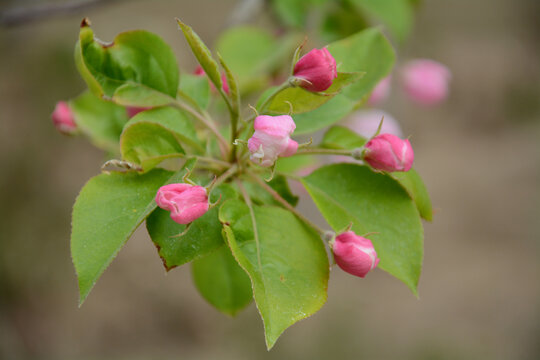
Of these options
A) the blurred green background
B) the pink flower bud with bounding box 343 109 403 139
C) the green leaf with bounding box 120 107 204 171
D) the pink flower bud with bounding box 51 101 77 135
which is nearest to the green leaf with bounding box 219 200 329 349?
the green leaf with bounding box 120 107 204 171

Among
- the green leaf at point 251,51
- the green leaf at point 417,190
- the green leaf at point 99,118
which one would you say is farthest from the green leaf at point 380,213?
the green leaf at point 251,51

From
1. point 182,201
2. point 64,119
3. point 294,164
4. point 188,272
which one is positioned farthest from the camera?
point 188,272

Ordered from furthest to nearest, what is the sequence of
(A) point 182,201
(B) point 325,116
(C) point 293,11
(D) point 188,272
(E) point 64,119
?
(D) point 188,272
(C) point 293,11
(E) point 64,119
(B) point 325,116
(A) point 182,201

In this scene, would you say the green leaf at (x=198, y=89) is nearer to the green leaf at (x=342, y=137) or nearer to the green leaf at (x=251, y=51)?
the green leaf at (x=342, y=137)

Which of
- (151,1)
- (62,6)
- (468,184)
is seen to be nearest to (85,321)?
(62,6)

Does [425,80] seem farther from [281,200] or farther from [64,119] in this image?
[64,119]

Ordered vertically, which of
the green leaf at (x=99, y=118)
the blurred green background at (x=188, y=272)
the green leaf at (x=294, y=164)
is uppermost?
the green leaf at (x=99, y=118)

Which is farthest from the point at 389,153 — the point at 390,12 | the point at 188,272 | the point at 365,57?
the point at 188,272
